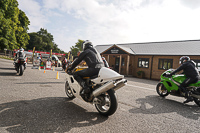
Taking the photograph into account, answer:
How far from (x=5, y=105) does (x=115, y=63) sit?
1967 centimetres

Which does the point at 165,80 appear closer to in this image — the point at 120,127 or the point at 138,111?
the point at 138,111

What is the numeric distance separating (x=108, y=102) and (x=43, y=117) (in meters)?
1.58

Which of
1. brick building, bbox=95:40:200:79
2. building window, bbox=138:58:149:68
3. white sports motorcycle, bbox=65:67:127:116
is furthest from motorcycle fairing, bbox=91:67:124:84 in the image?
building window, bbox=138:58:149:68

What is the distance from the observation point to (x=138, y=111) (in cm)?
396

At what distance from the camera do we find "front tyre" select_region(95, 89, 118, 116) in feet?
10.3

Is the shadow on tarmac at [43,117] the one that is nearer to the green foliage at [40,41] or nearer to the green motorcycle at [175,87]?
the green motorcycle at [175,87]

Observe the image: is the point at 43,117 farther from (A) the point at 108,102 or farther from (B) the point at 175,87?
(B) the point at 175,87

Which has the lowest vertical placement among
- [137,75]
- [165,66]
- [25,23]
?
[137,75]

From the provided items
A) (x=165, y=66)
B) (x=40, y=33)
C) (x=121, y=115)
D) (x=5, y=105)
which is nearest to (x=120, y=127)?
(x=121, y=115)

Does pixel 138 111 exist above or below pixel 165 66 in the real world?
below

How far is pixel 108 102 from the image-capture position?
329 centimetres

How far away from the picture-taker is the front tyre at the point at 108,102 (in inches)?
123

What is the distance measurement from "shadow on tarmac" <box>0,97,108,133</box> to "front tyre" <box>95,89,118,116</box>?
6.1 inches

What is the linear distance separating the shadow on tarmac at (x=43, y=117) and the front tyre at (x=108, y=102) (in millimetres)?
156
